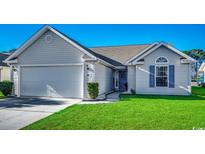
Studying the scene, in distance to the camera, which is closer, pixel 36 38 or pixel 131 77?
pixel 36 38

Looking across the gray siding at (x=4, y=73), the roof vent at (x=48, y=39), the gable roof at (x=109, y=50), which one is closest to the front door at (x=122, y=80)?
the gable roof at (x=109, y=50)

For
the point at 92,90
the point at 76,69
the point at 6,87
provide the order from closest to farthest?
the point at 92,90 → the point at 76,69 → the point at 6,87

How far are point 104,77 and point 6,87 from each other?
6.27 metres

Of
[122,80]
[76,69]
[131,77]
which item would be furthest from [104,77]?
[122,80]

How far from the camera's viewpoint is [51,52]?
1216cm

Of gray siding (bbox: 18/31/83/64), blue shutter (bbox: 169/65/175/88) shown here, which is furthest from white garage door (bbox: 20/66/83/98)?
blue shutter (bbox: 169/65/175/88)

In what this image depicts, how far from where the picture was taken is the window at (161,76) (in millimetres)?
13758

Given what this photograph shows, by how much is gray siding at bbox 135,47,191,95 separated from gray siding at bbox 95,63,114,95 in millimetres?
2219

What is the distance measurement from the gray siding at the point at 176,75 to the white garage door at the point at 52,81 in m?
4.61

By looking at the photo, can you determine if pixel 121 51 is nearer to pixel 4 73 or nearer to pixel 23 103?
pixel 4 73

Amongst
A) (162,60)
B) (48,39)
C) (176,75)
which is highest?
(48,39)
